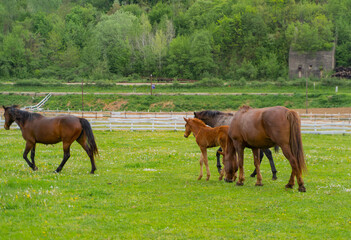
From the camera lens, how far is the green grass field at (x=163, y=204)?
25.0 feet

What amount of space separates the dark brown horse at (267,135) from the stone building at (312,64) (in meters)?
78.6

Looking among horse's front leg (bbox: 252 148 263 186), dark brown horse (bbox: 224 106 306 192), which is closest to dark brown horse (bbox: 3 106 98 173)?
dark brown horse (bbox: 224 106 306 192)

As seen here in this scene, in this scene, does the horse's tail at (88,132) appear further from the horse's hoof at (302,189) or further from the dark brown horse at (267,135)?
the horse's hoof at (302,189)

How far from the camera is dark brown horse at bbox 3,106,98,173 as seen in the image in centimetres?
1334

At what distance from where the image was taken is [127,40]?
99.2m

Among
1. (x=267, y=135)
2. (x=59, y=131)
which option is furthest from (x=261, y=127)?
(x=59, y=131)

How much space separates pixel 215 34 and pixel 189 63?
1159cm

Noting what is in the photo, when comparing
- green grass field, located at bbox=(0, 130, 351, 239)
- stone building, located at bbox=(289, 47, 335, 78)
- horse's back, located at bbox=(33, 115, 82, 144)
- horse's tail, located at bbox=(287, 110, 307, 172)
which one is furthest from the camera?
stone building, located at bbox=(289, 47, 335, 78)

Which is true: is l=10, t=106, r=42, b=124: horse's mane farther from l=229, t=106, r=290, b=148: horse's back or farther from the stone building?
the stone building

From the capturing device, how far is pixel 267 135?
11.0 meters

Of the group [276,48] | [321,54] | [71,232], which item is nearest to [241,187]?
[71,232]

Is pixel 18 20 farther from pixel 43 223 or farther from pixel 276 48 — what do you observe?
pixel 43 223

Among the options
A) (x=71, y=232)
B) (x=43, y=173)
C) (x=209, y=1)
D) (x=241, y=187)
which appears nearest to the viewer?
(x=71, y=232)

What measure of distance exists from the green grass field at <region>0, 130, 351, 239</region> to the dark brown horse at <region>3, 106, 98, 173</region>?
757mm
